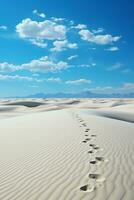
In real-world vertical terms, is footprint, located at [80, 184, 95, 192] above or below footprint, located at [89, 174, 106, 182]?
below

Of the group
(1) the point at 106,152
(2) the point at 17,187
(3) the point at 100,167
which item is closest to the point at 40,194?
(2) the point at 17,187

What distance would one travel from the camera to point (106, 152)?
808 centimetres

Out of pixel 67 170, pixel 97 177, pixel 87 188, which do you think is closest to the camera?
pixel 87 188

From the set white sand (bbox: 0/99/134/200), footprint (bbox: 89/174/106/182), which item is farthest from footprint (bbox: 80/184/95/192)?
footprint (bbox: 89/174/106/182)

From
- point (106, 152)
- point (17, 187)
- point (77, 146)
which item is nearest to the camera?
point (17, 187)

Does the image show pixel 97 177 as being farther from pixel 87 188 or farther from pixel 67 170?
pixel 67 170

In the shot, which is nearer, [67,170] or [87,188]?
[87,188]

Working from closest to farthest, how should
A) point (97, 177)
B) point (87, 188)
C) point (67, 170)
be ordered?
point (87, 188) < point (97, 177) < point (67, 170)

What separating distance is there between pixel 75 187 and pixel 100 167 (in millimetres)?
1333

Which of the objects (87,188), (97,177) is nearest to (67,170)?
(97,177)

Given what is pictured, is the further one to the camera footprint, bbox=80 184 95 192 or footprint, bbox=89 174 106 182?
footprint, bbox=89 174 106 182

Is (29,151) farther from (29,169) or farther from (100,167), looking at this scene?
(100,167)

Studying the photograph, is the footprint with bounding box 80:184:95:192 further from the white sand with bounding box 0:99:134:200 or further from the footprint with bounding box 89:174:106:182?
the footprint with bounding box 89:174:106:182

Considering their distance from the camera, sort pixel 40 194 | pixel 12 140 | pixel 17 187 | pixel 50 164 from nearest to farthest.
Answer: pixel 40 194 < pixel 17 187 < pixel 50 164 < pixel 12 140
